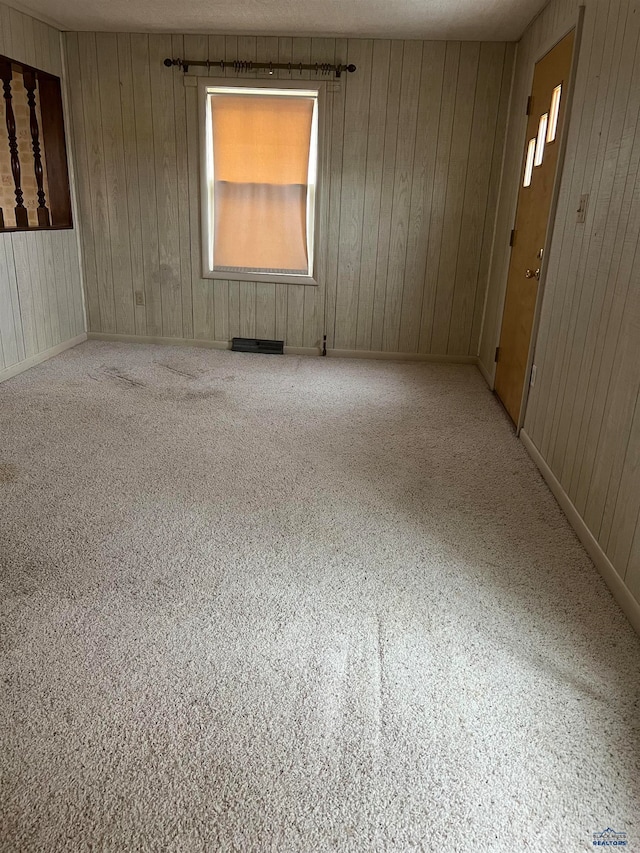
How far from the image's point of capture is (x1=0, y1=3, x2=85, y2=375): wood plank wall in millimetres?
4160

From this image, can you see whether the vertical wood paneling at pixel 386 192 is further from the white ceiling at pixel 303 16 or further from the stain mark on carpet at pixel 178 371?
the stain mark on carpet at pixel 178 371

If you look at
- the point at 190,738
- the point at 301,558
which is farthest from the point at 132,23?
the point at 190,738

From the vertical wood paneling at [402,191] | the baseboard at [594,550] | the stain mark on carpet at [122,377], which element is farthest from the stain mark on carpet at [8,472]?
the vertical wood paneling at [402,191]

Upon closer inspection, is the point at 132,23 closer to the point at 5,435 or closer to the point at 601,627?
the point at 5,435

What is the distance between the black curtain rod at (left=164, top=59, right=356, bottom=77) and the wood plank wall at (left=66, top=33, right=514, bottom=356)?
0.06m

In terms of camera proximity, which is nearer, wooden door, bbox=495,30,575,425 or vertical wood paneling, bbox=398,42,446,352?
wooden door, bbox=495,30,575,425

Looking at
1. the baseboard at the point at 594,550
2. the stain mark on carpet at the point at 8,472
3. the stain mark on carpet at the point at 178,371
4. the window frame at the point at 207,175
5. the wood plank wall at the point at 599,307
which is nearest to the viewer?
the baseboard at the point at 594,550

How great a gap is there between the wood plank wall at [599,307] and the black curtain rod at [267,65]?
1778 mm

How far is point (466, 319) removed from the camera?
5062mm

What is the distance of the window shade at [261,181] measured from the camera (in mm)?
4723

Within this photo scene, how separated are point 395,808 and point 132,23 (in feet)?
16.5

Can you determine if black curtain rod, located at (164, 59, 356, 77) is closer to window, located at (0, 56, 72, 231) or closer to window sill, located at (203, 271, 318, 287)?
window, located at (0, 56, 72, 231)

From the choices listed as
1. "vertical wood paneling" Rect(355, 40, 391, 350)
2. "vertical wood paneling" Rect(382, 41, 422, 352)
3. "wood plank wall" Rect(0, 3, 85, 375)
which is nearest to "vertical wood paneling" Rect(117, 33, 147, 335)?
"wood plank wall" Rect(0, 3, 85, 375)

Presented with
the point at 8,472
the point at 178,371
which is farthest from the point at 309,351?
the point at 8,472
